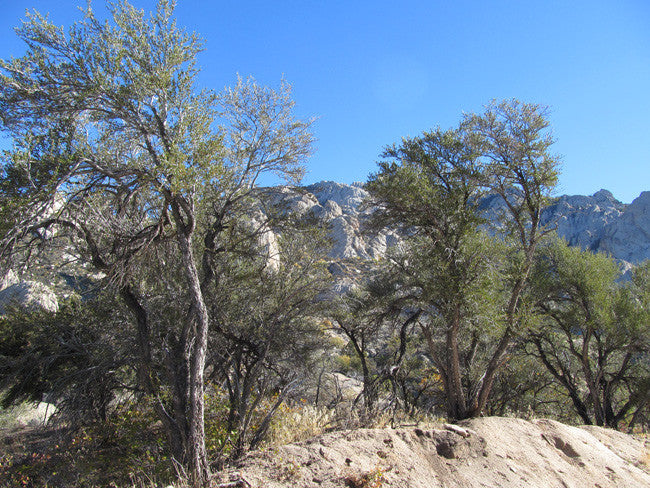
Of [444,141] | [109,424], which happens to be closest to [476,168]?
[444,141]

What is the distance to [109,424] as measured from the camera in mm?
7918

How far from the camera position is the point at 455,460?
6316mm

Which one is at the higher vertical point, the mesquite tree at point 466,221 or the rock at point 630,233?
the rock at point 630,233

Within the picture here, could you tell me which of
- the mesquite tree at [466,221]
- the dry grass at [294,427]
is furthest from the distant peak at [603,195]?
the dry grass at [294,427]

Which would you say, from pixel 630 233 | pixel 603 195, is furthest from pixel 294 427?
pixel 603 195

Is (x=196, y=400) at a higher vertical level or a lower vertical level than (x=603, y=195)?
lower

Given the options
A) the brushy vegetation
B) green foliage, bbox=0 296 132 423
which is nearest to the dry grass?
the brushy vegetation

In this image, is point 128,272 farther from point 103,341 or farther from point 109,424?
point 109,424

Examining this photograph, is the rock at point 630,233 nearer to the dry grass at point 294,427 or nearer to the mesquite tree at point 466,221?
the mesquite tree at point 466,221

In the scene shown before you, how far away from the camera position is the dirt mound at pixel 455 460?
197 inches

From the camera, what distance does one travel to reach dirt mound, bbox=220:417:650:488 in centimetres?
500

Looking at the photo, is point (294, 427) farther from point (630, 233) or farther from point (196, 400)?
point (630, 233)

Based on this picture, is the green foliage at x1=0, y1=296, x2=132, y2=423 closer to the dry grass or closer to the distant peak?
the dry grass

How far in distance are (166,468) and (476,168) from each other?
30.4 feet
